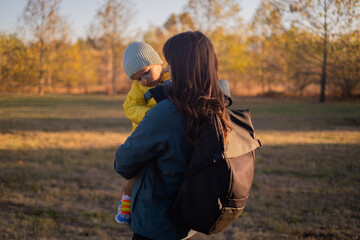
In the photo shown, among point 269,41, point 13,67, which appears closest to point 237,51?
point 269,41

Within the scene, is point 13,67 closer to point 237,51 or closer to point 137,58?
point 137,58

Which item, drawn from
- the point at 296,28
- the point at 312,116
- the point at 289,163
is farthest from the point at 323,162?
the point at 296,28

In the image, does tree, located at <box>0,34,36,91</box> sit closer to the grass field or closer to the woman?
the grass field

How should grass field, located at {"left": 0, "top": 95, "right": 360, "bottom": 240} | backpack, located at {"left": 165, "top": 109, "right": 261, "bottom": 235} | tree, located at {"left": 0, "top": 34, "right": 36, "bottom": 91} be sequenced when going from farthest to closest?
tree, located at {"left": 0, "top": 34, "right": 36, "bottom": 91} < grass field, located at {"left": 0, "top": 95, "right": 360, "bottom": 240} < backpack, located at {"left": 165, "top": 109, "right": 261, "bottom": 235}

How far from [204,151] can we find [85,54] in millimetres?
44397

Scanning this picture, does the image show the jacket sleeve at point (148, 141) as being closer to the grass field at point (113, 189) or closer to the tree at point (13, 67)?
the grass field at point (113, 189)

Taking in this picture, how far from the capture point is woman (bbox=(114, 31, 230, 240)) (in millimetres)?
1620

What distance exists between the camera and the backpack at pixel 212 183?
1.59m

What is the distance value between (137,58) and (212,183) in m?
1.02

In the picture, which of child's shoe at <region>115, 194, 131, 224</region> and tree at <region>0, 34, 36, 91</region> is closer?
child's shoe at <region>115, 194, 131, 224</region>

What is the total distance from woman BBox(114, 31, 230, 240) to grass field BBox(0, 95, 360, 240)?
2446mm

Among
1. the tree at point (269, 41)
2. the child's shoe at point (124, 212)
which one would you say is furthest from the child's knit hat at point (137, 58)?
the tree at point (269, 41)

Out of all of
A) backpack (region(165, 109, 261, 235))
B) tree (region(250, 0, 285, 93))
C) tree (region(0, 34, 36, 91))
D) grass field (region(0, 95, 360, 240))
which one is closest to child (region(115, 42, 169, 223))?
backpack (region(165, 109, 261, 235))

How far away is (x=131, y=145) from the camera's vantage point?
1664 mm
